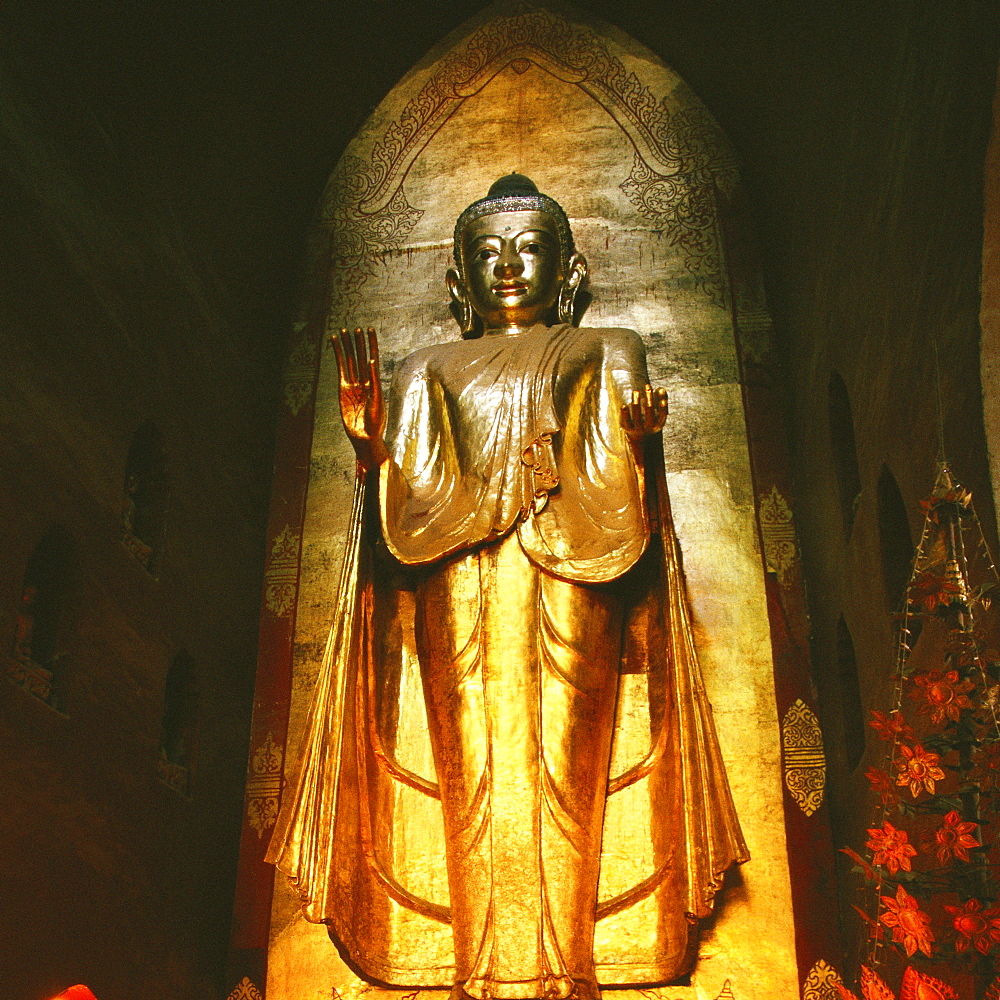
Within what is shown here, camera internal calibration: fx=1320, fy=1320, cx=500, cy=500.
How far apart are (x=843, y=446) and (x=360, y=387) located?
2.02m

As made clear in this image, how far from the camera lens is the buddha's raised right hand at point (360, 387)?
482 cm

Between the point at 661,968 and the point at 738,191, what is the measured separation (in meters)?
3.90

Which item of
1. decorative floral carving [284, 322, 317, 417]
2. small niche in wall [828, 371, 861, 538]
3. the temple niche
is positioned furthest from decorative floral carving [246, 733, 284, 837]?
small niche in wall [828, 371, 861, 538]

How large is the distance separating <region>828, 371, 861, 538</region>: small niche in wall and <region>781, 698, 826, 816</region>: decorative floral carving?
78 centimetres

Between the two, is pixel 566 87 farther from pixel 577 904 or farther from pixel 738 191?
pixel 577 904

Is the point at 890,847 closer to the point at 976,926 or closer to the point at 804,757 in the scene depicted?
the point at 976,926

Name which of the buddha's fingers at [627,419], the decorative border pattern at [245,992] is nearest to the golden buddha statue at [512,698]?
the buddha's fingers at [627,419]

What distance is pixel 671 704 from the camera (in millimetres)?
4906

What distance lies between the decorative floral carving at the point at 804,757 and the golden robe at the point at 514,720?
616mm

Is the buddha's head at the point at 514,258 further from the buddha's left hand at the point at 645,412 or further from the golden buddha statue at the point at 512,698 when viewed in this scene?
the buddha's left hand at the point at 645,412

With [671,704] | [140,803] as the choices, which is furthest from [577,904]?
[140,803]

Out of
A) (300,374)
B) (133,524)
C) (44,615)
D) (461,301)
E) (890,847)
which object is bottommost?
(890,847)

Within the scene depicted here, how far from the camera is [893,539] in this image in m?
4.66

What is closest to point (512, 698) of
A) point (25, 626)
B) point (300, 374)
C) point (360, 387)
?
point (360, 387)
